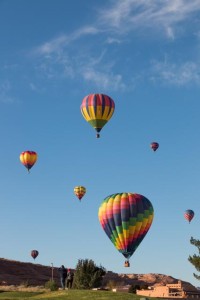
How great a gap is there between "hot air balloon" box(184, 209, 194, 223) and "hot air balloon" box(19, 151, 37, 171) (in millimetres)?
35714

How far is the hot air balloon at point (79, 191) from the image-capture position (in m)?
108

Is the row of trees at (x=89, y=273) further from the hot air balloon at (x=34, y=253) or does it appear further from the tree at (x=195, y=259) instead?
the hot air balloon at (x=34, y=253)

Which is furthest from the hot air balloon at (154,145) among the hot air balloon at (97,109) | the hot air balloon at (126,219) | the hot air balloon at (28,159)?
the hot air balloon at (126,219)

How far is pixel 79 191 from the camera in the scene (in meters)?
109

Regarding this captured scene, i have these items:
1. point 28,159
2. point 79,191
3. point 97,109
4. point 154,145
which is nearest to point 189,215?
point 154,145

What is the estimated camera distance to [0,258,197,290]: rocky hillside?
117400 mm

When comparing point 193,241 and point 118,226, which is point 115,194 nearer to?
point 118,226

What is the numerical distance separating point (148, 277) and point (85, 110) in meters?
102

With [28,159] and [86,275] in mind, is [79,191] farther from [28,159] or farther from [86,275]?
[86,275]

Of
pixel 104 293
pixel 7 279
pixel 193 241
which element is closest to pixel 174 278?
pixel 7 279

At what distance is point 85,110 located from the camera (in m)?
72.5

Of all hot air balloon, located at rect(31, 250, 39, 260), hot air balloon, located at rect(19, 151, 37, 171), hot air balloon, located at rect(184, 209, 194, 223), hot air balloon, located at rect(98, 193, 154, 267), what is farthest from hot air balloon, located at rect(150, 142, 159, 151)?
hot air balloon, located at rect(31, 250, 39, 260)

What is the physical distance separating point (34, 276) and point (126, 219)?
73290 mm

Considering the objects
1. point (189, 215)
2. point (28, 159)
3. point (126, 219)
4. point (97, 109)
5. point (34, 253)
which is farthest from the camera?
point (34, 253)
